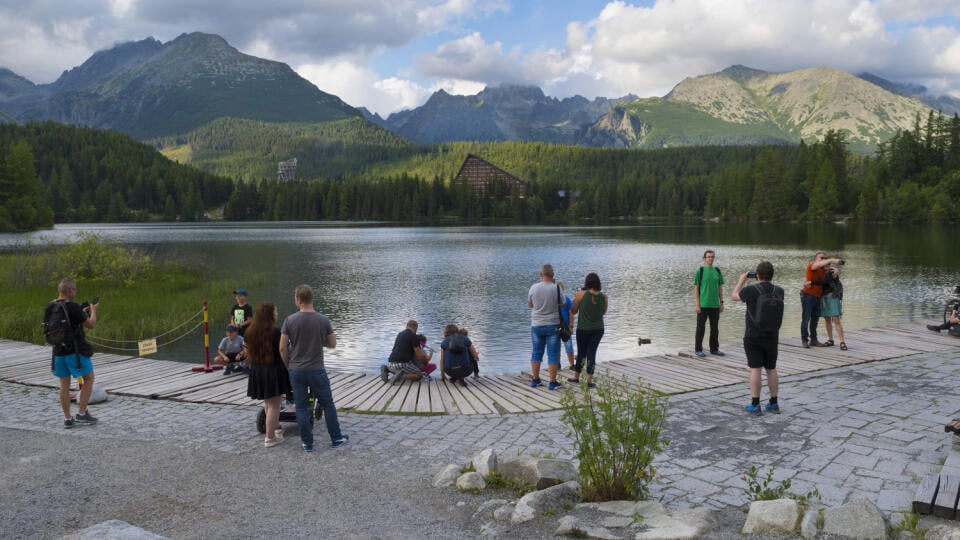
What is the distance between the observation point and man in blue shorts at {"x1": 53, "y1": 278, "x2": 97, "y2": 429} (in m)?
9.58

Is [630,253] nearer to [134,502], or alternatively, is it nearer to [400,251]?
[400,251]

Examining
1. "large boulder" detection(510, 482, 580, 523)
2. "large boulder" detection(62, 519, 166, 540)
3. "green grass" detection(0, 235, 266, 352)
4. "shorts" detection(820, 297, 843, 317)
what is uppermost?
"shorts" detection(820, 297, 843, 317)

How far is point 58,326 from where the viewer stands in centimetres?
956

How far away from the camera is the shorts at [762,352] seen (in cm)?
976

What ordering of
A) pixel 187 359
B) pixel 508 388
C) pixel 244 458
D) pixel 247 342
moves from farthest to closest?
1. pixel 187 359
2. pixel 508 388
3. pixel 247 342
4. pixel 244 458

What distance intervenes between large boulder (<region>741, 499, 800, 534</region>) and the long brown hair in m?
6.36

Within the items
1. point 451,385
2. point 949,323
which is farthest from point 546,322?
point 949,323

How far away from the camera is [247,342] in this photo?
886cm

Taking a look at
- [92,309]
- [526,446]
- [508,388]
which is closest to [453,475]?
[526,446]

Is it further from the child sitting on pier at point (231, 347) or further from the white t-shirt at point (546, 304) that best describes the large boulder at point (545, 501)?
the child sitting on pier at point (231, 347)

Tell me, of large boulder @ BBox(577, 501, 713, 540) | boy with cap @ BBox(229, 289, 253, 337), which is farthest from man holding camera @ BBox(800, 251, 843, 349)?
boy with cap @ BBox(229, 289, 253, 337)

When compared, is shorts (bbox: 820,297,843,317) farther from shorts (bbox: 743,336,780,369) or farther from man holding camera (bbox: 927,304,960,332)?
shorts (bbox: 743,336,780,369)

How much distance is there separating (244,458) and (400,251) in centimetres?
5894

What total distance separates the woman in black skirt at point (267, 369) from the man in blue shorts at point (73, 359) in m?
2.86
